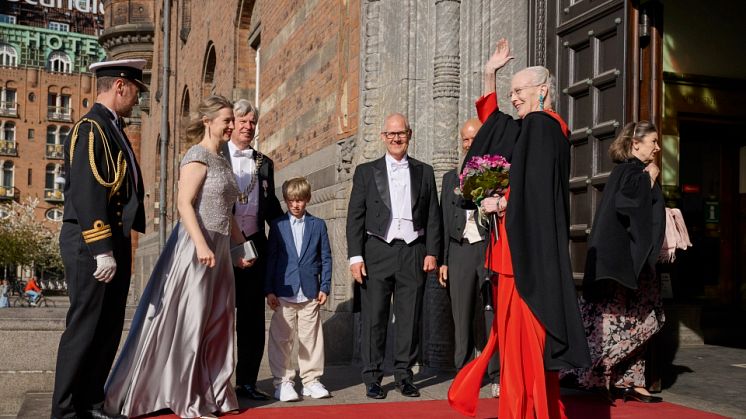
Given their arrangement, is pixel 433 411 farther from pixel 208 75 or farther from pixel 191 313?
pixel 208 75

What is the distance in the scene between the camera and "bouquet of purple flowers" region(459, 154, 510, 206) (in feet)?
15.4

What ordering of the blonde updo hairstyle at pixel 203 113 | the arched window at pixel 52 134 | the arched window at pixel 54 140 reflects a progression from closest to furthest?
the blonde updo hairstyle at pixel 203 113, the arched window at pixel 54 140, the arched window at pixel 52 134

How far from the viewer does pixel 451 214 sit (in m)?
7.00

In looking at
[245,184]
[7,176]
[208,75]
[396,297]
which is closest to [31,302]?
[208,75]

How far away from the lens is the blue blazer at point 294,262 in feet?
20.7

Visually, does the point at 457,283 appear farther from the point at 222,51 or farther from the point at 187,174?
the point at 222,51

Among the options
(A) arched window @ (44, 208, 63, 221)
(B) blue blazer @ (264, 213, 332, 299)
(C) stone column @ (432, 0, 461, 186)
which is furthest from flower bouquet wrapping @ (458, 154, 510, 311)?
(A) arched window @ (44, 208, 63, 221)

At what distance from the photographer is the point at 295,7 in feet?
37.3

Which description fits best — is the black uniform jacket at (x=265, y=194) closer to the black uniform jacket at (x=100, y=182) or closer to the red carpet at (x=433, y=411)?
the black uniform jacket at (x=100, y=182)

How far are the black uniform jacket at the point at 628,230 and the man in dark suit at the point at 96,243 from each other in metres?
3.05

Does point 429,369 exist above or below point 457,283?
below

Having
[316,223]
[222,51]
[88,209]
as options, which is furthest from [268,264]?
[222,51]

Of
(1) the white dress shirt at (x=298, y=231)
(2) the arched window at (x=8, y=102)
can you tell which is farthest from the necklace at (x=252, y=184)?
(2) the arched window at (x=8, y=102)

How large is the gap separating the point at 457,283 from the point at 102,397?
2.87m
